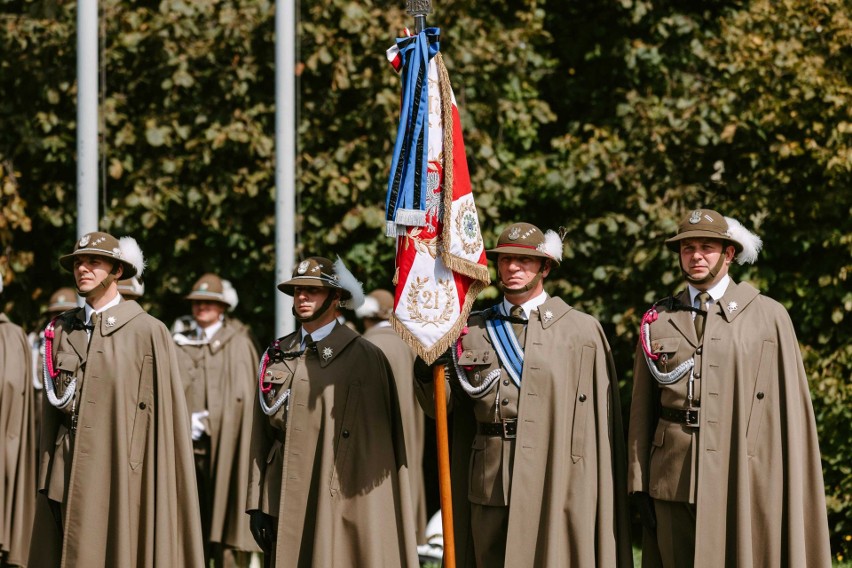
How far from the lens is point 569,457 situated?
23.9ft

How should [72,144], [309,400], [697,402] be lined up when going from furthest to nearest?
1. [72,144]
2. [309,400]
3. [697,402]

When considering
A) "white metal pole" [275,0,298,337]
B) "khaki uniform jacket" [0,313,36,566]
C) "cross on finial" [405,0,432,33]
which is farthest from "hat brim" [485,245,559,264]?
"khaki uniform jacket" [0,313,36,566]

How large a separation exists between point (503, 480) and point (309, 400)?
3.94ft

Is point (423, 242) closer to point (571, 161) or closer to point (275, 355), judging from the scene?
point (275, 355)

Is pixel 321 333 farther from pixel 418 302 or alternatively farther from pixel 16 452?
pixel 16 452

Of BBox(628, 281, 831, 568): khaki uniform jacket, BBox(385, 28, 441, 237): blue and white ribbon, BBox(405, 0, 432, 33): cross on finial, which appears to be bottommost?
BBox(628, 281, 831, 568): khaki uniform jacket

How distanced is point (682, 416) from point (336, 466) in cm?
194

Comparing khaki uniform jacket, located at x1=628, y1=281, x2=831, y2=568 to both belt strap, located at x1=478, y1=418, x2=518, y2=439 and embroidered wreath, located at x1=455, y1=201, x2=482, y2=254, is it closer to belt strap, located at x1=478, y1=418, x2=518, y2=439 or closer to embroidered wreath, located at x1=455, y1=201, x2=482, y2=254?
belt strap, located at x1=478, y1=418, x2=518, y2=439

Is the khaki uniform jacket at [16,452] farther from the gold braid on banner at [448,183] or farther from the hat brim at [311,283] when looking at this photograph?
the gold braid on banner at [448,183]

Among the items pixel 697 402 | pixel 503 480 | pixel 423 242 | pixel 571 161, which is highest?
pixel 571 161

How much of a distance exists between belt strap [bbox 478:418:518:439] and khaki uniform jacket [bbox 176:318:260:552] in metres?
3.22

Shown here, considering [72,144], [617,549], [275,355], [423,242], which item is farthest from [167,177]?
[617,549]

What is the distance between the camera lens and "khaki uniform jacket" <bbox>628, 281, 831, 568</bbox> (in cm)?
704

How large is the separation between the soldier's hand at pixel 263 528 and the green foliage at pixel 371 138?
4.09 m
